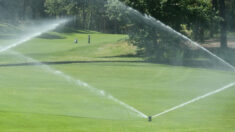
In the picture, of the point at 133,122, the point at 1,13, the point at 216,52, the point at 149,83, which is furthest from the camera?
the point at 1,13

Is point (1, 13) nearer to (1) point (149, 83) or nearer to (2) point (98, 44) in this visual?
(2) point (98, 44)

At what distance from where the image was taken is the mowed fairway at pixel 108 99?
1716 cm

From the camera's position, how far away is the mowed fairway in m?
17.2

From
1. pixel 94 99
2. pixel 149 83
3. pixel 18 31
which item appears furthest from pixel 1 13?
pixel 94 99

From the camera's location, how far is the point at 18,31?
79.8 metres

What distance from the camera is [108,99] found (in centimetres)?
2338

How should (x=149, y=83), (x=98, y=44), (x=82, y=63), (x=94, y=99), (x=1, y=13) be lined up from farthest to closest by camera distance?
(x=1, y=13) → (x=98, y=44) → (x=82, y=63) → (x=149, y=83) → (x=94, y=99)

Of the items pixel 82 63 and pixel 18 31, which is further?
pixel 18 31

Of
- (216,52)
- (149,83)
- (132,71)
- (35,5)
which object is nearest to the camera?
(149,83)

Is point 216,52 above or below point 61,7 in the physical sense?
below

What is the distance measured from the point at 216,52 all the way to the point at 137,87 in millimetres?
31416

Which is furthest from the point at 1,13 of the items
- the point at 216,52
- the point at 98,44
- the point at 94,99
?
the point at 94,99

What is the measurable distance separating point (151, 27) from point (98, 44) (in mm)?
15989

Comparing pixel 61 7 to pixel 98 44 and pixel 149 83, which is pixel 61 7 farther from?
pixel 149 83
